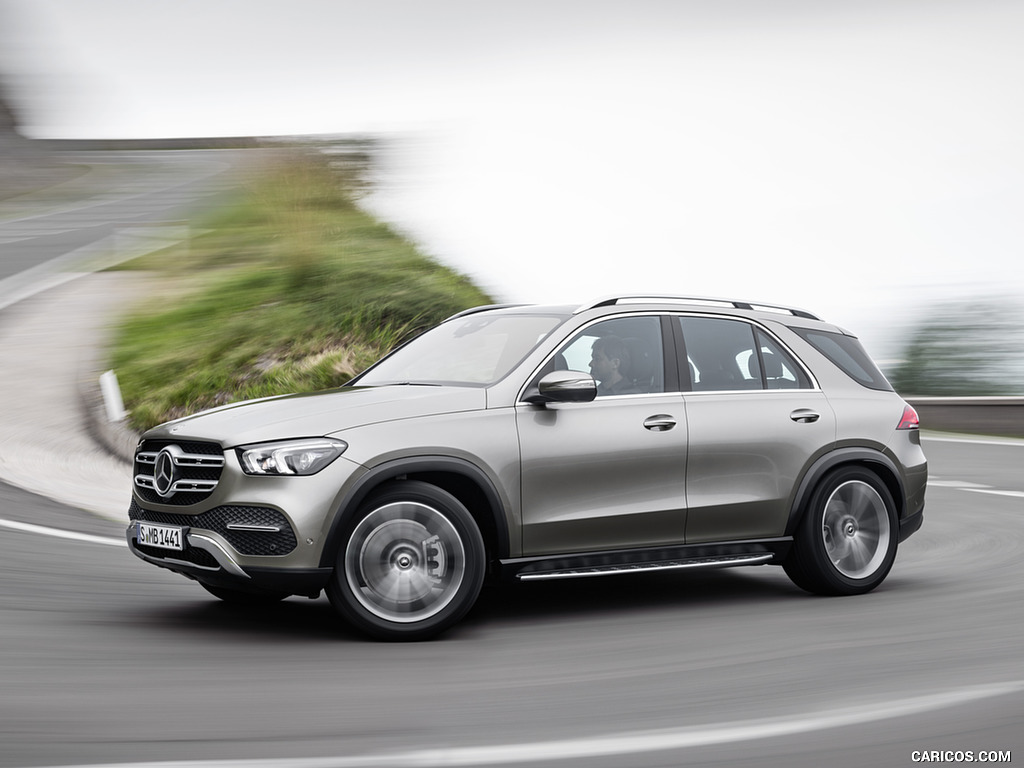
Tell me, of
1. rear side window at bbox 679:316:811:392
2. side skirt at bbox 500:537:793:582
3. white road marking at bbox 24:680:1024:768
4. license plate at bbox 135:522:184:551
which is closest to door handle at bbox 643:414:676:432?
rear side window at bbox 679:316:811:392

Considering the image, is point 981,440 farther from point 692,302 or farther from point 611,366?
point 611,366

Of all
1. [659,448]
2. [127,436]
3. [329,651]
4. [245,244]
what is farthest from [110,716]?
[245,244]

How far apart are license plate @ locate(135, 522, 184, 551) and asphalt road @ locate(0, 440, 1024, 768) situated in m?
0.44

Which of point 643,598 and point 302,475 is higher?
point 302,475

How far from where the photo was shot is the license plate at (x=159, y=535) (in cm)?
637

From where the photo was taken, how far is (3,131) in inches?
1398

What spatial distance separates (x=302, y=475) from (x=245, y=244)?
16.1 meters

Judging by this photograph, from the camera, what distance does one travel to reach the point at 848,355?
8.30m

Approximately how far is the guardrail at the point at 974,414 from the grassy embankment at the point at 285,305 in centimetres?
897

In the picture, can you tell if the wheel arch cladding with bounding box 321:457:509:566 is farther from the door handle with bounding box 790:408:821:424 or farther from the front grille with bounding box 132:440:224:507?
the door handle with bounding box 790:408:821:424

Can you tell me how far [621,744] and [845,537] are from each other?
3.57 metres

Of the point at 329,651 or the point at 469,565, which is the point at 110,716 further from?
the point at 469,565

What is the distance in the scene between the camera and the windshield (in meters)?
7.14

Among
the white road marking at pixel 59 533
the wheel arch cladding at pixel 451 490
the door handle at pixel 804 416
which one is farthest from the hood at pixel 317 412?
the white road marking at pixel 59 533
